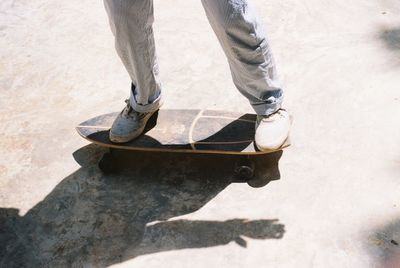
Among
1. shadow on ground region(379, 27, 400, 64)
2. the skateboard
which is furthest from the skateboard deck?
shadow on ground region(379, 27, 400, 64)

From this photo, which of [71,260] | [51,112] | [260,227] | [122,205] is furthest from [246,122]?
[51,112]

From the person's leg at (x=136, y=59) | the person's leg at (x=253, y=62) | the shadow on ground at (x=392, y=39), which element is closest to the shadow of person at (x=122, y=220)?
the person's leg at (x=136, y=59)

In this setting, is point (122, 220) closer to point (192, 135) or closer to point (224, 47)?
point (192, 135)

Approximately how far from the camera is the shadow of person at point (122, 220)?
2.09 m

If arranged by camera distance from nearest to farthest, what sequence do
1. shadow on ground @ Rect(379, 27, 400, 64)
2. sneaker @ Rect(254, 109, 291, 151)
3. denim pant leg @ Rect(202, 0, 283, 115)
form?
denim pant leg @ Rect(202, 0, 283, 115)
sneaker @ Rect(254, 109, 291, 151)
shadow on ground @ Rect(379, 27, 400, 64)

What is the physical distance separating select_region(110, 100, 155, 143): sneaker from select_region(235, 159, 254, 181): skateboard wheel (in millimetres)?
532

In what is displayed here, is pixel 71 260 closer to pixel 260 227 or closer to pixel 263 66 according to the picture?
pixel 260 227

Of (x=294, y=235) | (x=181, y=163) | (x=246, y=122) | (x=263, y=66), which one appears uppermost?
(x=263, y=66)

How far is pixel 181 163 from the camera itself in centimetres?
246

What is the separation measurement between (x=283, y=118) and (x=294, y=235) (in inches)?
22.0

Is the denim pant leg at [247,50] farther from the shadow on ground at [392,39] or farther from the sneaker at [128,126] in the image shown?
the shadow on ground at [392,39]

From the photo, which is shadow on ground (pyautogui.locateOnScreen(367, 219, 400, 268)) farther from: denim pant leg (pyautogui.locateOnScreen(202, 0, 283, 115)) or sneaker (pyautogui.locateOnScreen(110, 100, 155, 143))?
sneaker (pyautogui.locateOnScreen(110, 100, 155, 143))

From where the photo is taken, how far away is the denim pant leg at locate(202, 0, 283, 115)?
1.88 meters

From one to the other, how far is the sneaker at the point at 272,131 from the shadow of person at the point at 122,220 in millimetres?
274
